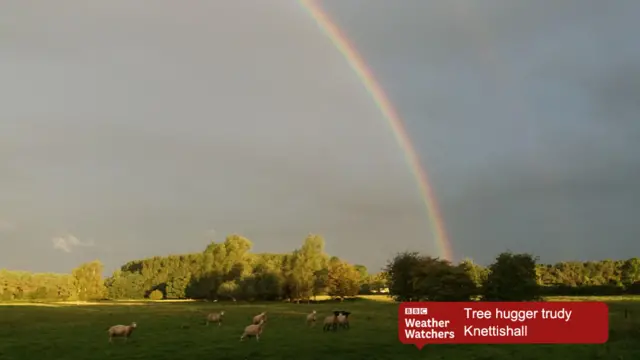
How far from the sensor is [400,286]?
263 feet

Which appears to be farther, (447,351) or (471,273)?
(471,273)

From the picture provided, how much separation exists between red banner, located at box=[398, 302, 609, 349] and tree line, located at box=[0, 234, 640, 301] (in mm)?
29500

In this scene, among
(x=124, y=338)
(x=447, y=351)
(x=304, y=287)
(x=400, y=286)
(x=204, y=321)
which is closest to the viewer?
(x=447, y=351)

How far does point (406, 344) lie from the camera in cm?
3250

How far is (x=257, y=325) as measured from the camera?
36.4 meters

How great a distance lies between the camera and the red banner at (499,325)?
111 ft

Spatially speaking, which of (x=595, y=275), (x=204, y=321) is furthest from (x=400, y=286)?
(x=595, y=275)

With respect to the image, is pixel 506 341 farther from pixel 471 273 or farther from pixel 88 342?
pixel 471 273

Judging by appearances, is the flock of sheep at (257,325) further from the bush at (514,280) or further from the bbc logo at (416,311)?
the bush at (514,280)

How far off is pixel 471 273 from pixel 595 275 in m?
103

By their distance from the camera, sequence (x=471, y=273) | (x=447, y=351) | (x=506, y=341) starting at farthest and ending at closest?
(x=471, y=273), (x=506, y=341), (x=447, y=351)

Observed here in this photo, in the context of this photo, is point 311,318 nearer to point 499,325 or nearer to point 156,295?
point 499,325

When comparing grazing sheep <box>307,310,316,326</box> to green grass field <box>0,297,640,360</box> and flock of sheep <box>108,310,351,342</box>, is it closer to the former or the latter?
flock of sheep <box>108,310,351,342</box>

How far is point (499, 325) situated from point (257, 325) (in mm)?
16433
